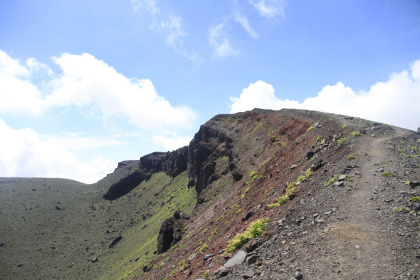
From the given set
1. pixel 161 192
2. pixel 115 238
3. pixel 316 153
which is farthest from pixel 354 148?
pixel 161 192

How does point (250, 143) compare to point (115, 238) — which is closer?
point (250, 143)

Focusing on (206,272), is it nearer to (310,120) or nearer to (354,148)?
(354,148)

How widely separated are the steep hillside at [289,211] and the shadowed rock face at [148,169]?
37620 millimetres

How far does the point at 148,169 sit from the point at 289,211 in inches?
5559

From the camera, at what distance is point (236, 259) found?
12.8 metres

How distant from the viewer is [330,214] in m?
13.0

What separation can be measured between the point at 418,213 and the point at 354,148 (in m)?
10.6

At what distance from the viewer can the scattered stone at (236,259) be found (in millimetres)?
12422

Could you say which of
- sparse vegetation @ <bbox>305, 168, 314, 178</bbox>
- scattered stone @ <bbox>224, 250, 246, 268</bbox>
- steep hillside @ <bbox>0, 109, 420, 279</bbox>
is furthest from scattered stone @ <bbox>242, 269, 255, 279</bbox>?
sparse vegetation @ <bbox>305, 168, 314, 178</bbox>

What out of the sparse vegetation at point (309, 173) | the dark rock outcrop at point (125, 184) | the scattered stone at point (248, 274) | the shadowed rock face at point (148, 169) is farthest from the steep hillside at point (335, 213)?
the dark rock outcrop at point (125, 184)

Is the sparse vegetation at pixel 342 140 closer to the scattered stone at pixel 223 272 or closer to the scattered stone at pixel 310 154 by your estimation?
the scattered stone at pixel 310 154

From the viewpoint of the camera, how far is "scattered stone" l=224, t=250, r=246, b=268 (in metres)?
12.4

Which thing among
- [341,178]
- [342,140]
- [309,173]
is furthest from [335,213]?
[342,140]

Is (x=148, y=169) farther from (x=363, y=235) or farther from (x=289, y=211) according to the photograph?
(x=363, y=235)
